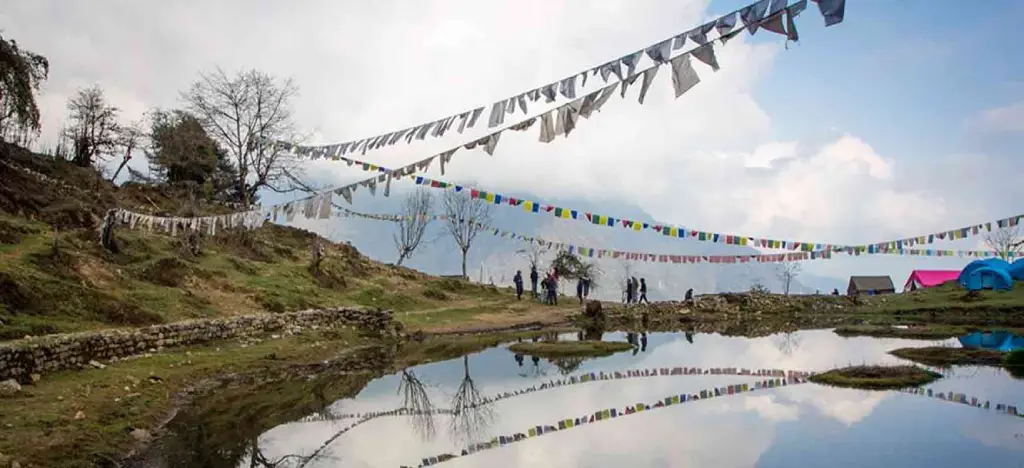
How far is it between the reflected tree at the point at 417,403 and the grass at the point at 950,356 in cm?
1592

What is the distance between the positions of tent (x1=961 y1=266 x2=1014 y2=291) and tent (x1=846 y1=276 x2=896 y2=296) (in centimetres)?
2390

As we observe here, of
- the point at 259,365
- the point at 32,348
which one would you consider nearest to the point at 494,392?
the point at 259,365

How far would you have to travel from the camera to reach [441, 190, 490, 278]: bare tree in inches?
2621

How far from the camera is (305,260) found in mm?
45062

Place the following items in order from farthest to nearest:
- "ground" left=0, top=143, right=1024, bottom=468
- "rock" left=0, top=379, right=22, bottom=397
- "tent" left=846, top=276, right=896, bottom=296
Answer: "tent" left=846, top=276, right=896, bottom=296
"ground" left=0, top=143, right=1024, bottom=468
"rock" left=0, top=379, right=22, bottom=397

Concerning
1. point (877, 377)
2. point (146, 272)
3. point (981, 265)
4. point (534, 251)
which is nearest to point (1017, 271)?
point (981, 265)

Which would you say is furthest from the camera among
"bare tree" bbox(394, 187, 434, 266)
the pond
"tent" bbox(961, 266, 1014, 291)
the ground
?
"bare tree" bbox(394, 187, 434, 266)

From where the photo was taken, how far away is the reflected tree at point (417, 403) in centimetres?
1445

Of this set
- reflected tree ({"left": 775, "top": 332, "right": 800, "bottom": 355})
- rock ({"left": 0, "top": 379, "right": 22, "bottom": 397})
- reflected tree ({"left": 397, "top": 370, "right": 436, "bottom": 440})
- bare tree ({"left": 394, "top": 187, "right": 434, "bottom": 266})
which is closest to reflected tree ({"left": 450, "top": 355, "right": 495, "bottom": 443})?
reflected tree ({"left": 397, "top": 370, "right": 436, "bottom": 440})

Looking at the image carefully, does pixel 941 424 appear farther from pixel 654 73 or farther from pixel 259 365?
pixel 259 365

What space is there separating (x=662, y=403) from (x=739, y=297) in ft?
115

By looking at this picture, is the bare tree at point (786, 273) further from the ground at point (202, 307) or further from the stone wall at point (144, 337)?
the stone wall at point (144, 337)

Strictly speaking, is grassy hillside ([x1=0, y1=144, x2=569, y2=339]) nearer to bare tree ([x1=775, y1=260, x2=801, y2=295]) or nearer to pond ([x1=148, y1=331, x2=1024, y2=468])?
pond ([x1=148, y1=331, x2=1024, y2=468])

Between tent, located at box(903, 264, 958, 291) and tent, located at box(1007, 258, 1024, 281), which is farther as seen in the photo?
tent, located at box(903, 264, 958, 291)
